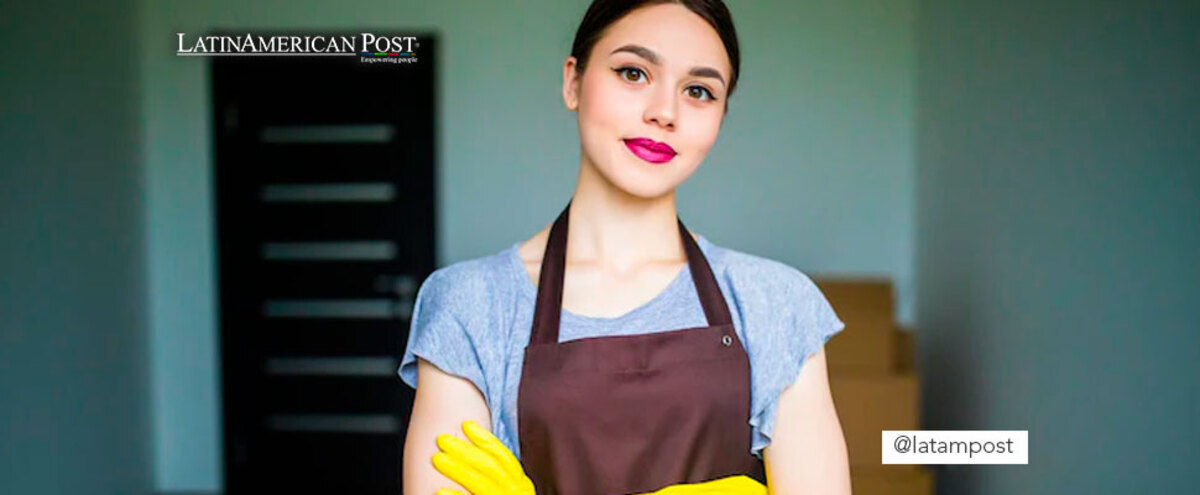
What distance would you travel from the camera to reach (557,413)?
3.86ft

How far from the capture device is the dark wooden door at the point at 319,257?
3.70m

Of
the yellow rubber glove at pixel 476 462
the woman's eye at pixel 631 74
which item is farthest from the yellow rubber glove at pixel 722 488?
the woman's eye at pixel 631 74

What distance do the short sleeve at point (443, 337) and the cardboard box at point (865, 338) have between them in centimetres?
141

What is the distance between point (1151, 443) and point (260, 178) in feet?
10.3

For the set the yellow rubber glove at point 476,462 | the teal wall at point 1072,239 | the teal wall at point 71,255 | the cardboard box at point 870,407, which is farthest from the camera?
the teal wall at point 71,255

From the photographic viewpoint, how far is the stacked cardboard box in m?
2.40

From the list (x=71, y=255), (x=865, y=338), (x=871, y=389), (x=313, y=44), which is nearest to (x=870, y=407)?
(x=871, y=389)

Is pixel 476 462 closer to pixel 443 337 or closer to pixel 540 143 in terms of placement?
pixel 443 337

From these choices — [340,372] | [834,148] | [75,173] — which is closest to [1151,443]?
[834,148]

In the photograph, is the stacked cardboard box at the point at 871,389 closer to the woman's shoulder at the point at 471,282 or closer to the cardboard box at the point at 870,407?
the cardboard box at the point at 870,407

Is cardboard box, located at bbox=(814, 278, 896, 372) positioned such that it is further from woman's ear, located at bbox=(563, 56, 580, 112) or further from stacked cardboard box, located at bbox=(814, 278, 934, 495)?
woman's ear, located at bbox=(563, 56, 580, 112)

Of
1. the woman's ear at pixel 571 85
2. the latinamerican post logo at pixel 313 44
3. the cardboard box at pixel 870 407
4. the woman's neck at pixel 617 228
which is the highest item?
the latinamerican post logo at pixel 313 44

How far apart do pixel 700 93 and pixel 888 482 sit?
155 cm

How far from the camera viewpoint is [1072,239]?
201 cm
